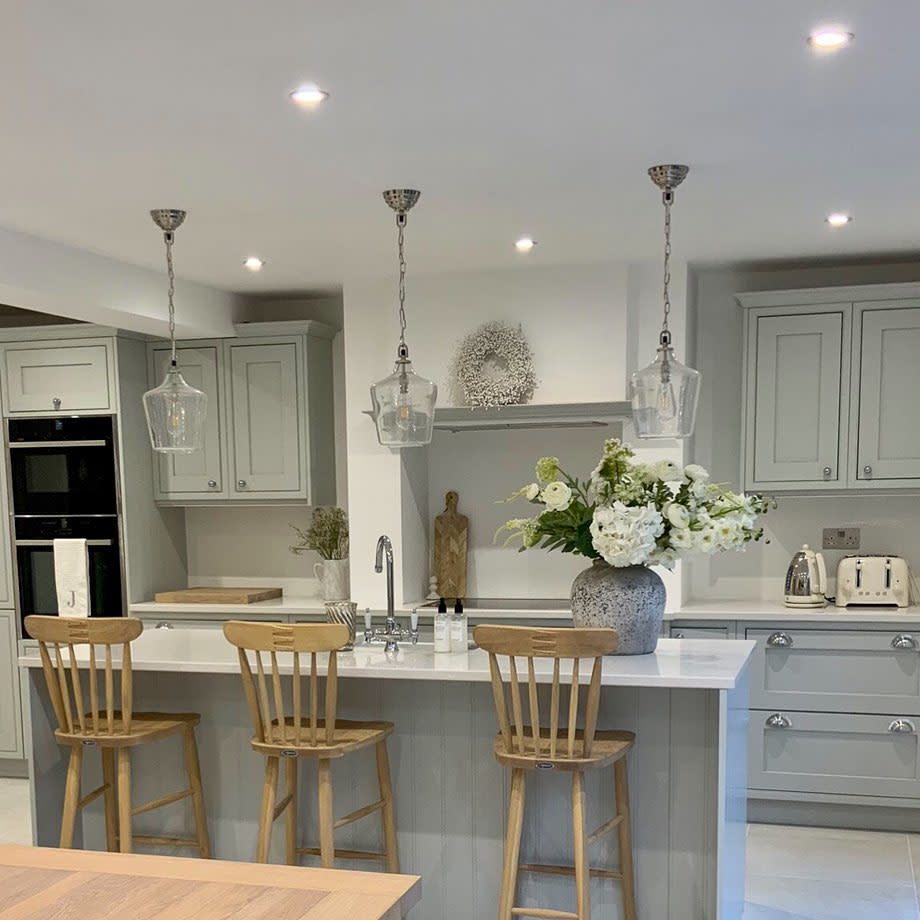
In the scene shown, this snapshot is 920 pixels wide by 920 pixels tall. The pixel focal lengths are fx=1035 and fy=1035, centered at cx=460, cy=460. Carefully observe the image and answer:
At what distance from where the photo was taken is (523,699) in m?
3.36

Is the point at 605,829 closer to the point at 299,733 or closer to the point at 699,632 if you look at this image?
the point at 299,733

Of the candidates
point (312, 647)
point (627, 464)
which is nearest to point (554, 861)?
point (312, 647)

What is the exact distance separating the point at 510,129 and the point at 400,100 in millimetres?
359

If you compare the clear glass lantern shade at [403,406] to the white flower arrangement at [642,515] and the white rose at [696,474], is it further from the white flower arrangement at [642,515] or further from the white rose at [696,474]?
the white rose at [696,474]

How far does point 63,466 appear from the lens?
5.38m

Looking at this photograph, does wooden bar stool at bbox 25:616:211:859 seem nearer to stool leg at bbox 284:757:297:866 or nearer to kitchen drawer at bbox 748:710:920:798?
stool leg at bbox 284:757:297:866

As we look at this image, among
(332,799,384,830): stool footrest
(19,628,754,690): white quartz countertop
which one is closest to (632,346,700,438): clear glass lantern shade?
(19,628,754,690): white quartz countertop

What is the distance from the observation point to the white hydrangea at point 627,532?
10.6 ft

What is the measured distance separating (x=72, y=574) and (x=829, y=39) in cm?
443

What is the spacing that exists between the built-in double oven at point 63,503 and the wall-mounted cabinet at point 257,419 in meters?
0.32

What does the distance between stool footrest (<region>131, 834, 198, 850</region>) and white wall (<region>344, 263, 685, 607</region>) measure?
66.0 inches

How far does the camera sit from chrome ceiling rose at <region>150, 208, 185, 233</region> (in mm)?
3555

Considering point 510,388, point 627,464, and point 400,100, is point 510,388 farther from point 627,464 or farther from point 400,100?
point 400,100

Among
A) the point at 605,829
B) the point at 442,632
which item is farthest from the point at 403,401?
the point at 605,829
